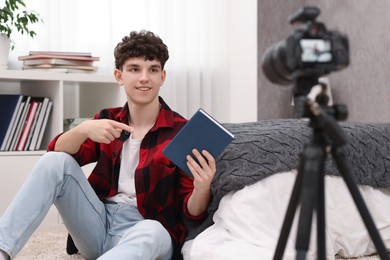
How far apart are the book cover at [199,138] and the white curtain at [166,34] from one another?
5.97 feet

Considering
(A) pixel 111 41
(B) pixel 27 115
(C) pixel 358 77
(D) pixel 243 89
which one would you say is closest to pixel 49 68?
(B) pixel 27 115

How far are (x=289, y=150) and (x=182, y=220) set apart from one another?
374mm

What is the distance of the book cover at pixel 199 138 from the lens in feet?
5.35

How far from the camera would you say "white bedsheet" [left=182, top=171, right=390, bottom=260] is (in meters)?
1.73

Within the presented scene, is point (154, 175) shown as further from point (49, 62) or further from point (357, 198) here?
point (49, 62)

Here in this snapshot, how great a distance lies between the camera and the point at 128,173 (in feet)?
6.30

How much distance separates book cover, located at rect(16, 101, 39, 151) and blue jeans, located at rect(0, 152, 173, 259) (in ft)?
3.99

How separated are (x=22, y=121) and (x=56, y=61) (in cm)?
32

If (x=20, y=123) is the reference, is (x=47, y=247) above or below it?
below

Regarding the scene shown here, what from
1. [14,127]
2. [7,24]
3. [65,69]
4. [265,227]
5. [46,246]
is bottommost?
[46,246]

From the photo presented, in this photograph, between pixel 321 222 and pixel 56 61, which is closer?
pixel 321 222

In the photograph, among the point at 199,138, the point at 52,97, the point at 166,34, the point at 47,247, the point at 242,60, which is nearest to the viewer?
the point at 199,138

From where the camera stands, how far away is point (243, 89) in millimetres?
3846

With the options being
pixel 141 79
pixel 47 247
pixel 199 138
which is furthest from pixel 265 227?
pixel 47 247
